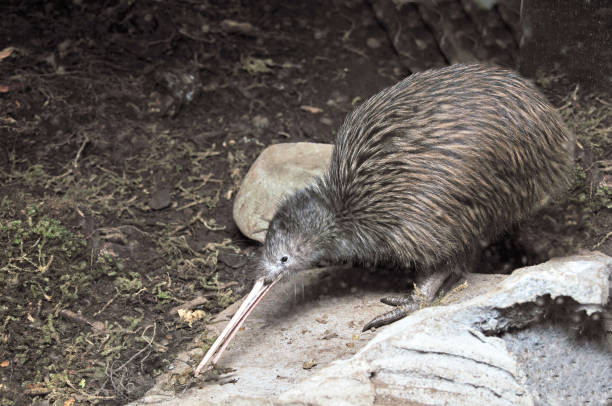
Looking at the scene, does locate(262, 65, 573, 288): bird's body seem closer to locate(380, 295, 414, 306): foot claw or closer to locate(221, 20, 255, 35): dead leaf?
locate(380, 295, 414, 306): foot claw

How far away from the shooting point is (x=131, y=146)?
483 cm

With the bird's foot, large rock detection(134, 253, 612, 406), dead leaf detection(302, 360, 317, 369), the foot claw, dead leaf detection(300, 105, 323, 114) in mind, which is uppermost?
large rock detection(134, 253, 612, 406)

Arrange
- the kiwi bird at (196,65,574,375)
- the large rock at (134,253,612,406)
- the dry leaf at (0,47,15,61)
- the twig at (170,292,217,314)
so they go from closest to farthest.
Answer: the large rock at (134,253,612,406) < the kiwi bird at (196,65,574,375) < the twig at (170,292,217,314) < the dry leaf at (0,47,15,61)

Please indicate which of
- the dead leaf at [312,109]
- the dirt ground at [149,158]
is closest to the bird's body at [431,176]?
the dirt ground at [149,158]

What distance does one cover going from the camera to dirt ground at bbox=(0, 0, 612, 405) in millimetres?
3588

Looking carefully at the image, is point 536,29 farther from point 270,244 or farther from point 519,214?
point 270,244

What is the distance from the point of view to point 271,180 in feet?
14.3

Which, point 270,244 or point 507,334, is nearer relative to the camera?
point 507,334

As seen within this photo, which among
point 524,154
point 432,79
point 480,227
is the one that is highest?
point 432,79

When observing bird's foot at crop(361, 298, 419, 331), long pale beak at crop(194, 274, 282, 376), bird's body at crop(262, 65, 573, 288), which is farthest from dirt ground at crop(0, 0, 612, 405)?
bird's foot at crop(361, 298, 419, 331)

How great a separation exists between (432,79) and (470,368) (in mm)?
1764

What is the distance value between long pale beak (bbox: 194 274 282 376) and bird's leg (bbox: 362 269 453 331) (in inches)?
23.4

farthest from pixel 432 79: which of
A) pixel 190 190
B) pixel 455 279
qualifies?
pixel 190 190

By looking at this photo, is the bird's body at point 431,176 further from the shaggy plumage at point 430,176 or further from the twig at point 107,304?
the twig at point 107,304
